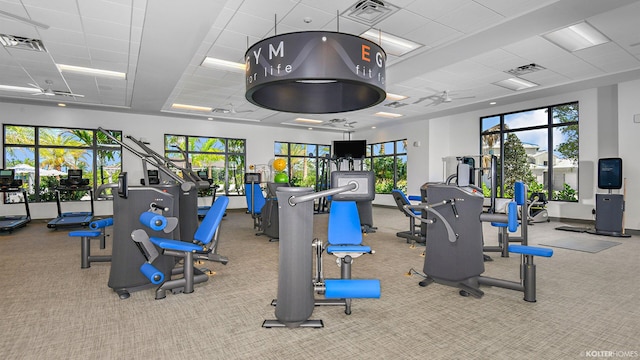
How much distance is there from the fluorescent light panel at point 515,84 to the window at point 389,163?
4.84 m

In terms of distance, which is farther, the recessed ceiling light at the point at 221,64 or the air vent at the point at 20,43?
the recessed ceiling light at the point at 221,64

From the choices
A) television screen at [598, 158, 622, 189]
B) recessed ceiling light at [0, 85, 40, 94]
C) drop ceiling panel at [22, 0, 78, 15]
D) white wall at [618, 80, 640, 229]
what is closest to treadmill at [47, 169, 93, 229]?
recessed ceiling light at [0, 85, 40, 94]

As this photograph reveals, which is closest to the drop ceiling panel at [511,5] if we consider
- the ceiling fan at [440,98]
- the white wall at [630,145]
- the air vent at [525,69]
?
the air vent at [525,69]

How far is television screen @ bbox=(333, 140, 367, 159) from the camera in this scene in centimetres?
1149

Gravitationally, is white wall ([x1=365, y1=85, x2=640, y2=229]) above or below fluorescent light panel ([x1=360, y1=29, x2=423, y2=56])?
below

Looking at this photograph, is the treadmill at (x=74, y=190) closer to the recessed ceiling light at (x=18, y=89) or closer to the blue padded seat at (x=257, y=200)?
Answer: the recessed ceiling light at (x=18, y=89)

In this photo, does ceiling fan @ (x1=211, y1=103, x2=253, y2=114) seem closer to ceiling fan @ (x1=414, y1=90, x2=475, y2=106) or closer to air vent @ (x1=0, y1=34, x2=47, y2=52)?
air vent @ (x1=0, y1=34, x2=47, y2=52)

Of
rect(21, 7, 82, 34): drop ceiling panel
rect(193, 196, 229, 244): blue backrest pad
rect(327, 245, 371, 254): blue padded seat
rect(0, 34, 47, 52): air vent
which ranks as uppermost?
rect(21, 7, 82, 34): drop ceiling panel

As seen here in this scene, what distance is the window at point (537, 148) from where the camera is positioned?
8.37 m

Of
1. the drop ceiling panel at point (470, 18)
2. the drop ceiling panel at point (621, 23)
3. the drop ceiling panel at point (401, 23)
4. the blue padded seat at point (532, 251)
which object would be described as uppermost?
the drop ceiling panel at point (621, 23)

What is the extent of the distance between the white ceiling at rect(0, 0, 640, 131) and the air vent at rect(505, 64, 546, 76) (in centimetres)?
12

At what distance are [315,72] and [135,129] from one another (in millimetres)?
9757

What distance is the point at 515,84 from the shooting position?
7.46m

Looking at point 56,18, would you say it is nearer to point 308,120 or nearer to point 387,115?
point 308,120
